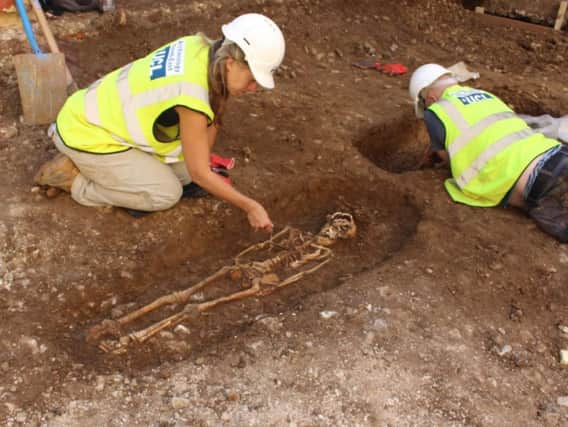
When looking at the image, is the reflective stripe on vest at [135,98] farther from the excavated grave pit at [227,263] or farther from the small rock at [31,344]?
the small rock at [31,344]

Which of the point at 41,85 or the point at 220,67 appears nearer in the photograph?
the point at 220,67

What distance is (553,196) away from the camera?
4.11m

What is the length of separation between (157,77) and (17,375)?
5.85 ft

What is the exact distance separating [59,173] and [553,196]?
135 inches

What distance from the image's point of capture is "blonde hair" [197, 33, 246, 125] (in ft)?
10.4

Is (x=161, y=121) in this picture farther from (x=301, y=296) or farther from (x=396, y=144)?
(x=396, y=144)

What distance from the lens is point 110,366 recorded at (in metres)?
3.12

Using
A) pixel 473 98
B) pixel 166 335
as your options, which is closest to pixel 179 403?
pixel 166 335

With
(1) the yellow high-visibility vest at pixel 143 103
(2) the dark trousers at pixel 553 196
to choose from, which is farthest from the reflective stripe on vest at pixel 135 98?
(2) the dark trousers at pixel 553 196

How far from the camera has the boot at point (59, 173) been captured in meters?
4.01

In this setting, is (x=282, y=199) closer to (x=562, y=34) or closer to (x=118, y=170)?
(x=118, y=170)

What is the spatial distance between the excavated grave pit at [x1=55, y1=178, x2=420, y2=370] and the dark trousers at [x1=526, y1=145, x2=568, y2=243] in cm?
84


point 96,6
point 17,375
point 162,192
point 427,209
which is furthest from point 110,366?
point 96,6

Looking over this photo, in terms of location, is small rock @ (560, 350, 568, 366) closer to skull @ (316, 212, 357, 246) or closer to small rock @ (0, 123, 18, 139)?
skull @ (316, 212, 357, 246)
